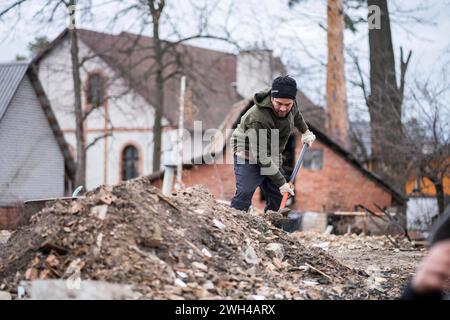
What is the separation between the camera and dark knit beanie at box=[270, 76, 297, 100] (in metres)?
7.27

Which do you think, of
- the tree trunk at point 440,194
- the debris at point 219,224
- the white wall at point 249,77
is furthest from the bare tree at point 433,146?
the white wall at point 249,77

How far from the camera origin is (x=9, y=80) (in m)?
25.2

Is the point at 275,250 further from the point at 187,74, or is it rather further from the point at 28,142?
the point at 28,142

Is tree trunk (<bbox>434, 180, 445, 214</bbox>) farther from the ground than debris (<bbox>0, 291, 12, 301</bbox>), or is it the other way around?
tree trunk (<bbox>434, 180, 445, 214</bbox>)

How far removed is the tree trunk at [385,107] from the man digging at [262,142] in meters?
8.80

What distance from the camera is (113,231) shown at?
5273mm

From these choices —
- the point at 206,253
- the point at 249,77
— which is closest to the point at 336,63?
the point at 206,253

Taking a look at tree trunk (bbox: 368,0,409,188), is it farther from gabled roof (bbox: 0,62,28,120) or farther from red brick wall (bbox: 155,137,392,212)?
gabled roof (bbox: 0,62,28,120)

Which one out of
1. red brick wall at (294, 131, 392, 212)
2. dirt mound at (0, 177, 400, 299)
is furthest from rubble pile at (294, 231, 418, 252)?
red brick wall at (294, 131, 392, 212)

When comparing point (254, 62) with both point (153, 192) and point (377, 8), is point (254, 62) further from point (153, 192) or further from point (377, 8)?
Result: point (153, 192)

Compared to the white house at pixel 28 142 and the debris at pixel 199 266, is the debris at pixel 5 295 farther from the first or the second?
the white house at pixel 28 142

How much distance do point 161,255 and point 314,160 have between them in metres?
Answer: 17.4

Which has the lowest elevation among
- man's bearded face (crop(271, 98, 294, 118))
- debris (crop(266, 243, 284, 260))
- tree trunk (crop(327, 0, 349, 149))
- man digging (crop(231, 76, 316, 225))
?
debris (crop(266, 243, 284, 260))
